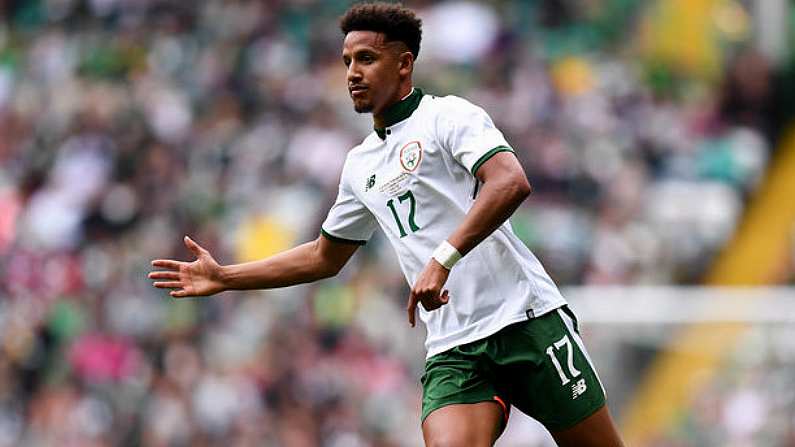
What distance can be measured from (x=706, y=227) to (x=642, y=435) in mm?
2241

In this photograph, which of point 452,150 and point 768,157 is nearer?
point 452,150

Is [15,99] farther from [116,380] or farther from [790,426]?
[790,426]

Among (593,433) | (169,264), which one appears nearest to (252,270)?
(169,264)

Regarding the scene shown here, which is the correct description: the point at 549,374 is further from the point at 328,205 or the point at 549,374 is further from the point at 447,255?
the point at 328,205

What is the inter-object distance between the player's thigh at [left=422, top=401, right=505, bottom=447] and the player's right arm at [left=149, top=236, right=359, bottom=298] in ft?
3.04

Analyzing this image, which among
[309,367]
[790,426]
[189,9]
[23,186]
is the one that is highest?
[189,9]

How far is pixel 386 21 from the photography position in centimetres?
665

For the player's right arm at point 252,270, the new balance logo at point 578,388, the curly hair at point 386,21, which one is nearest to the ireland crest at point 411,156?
the curly hair at point 386,21

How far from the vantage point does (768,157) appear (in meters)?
15.1

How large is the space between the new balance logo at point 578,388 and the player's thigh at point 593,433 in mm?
102

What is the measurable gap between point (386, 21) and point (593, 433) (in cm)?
178

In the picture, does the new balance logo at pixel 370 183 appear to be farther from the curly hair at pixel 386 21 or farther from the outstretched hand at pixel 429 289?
the outstretched hand at pixel 429 289

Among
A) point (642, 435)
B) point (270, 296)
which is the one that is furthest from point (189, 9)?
point (642, 435)

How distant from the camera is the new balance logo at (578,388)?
6645mm
